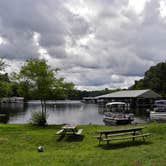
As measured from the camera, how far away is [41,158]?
517 inches

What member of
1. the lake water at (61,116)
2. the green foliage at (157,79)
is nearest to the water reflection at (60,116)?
the lake water at (61,116)

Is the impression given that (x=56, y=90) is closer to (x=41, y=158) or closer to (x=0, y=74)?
(x=0, y=74)

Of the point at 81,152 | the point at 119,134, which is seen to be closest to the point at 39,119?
the point at 119,134

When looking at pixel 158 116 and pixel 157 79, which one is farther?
pixel 157 79

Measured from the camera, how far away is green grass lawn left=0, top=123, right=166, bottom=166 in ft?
38.8

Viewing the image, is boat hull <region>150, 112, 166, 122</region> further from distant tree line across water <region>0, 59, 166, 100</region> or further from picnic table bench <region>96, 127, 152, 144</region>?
picnic table bench <region>96, 127, 152, 144</region>

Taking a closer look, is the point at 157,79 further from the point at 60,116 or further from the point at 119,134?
the point at 119,134

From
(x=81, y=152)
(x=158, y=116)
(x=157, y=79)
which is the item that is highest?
(x=157, y=79)

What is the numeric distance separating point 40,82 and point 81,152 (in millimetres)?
19273

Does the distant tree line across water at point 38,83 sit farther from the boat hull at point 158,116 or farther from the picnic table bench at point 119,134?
the boat hull at point 158,116

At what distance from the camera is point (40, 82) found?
3309 centimetres

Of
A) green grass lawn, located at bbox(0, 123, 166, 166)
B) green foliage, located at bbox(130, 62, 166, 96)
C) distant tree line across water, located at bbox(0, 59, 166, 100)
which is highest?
green foliage, located at bbox(130, 62, 166, 96)

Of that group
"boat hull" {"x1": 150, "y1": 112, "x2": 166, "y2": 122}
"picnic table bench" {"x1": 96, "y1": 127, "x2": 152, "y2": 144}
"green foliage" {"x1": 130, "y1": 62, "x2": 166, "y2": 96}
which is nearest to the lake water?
"boat hull" {"x1": 150, "y1": 112, "x2": 166, "y2": 122}

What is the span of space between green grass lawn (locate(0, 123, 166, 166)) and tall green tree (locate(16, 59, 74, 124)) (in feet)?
43.2
